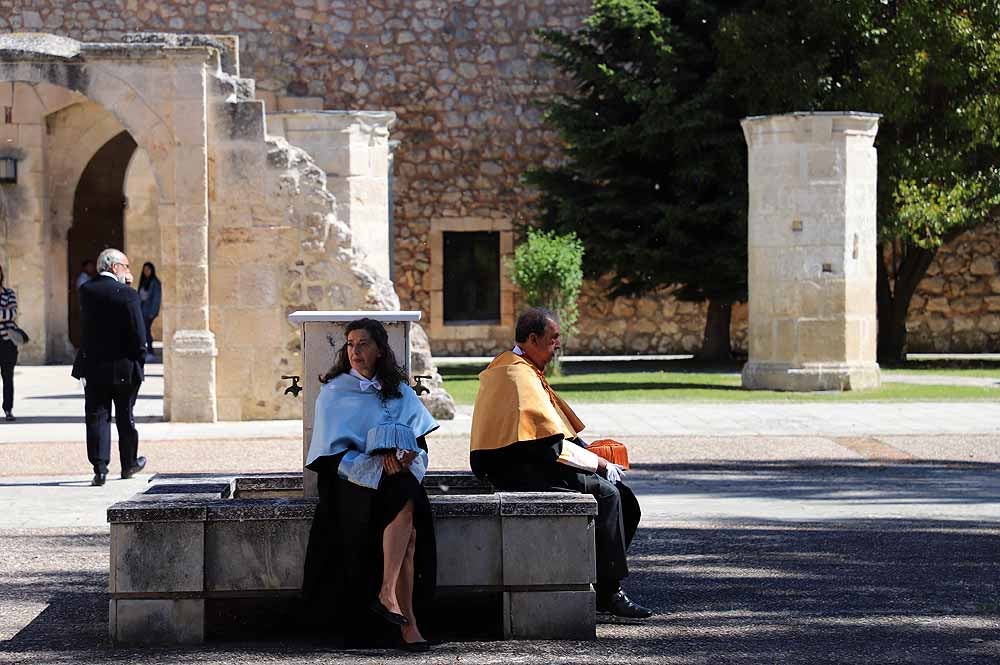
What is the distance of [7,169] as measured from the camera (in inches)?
979

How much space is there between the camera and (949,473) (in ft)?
41.2

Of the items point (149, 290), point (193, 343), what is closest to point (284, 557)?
point (193, 343)

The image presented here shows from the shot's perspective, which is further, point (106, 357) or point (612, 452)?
point (106, 357)

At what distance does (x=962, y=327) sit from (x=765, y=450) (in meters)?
17.1

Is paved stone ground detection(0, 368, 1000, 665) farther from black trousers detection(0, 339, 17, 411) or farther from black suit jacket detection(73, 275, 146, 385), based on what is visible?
black suit jacket detection(73, 275, 146, 385)

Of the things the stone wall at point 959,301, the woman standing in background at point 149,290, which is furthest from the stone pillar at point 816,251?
the woman standing in background at point 149,290

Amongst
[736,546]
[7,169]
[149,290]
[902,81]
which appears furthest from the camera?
[149,290]

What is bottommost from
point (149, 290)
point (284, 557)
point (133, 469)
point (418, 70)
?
point (133, 469)

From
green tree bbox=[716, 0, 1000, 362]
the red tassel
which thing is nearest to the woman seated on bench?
the red tassel

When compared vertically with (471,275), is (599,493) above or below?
below

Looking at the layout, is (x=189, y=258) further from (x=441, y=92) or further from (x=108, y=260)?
(x=441, y=92)

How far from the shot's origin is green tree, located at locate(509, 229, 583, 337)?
22.7 meters

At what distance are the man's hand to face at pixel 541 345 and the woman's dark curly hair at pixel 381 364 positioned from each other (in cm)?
66

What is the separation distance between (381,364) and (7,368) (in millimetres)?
10768
